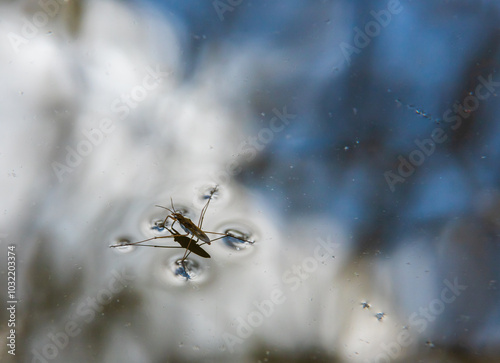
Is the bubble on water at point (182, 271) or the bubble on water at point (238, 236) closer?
the bubble on water at point (182, 271)

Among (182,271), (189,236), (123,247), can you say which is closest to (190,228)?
(189,236)

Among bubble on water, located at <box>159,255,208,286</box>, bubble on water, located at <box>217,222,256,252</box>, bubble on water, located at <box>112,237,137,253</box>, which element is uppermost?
bubble on water, located at <box>217,222,256,252</box>

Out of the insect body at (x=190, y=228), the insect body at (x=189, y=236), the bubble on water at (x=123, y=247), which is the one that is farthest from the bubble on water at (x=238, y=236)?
the bubble on water at (x=123, y=247)

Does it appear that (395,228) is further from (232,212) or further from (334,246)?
(232,212)

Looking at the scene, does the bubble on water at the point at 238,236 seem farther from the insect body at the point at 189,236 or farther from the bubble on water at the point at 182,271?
the bubble on water at the point at 182,271

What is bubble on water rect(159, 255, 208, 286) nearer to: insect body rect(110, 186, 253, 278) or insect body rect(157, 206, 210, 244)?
insect body rect(110, 186, 253, 278)

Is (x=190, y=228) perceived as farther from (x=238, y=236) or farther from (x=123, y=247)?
(x=123, y=247)

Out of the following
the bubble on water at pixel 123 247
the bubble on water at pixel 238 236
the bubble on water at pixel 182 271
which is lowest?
the bubble on water at pixel 182 271

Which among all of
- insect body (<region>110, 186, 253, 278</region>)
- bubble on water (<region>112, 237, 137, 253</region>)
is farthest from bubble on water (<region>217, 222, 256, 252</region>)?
bubble on water (<region>112, 237, 137, 253</region>)

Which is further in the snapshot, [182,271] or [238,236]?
[238,236]
